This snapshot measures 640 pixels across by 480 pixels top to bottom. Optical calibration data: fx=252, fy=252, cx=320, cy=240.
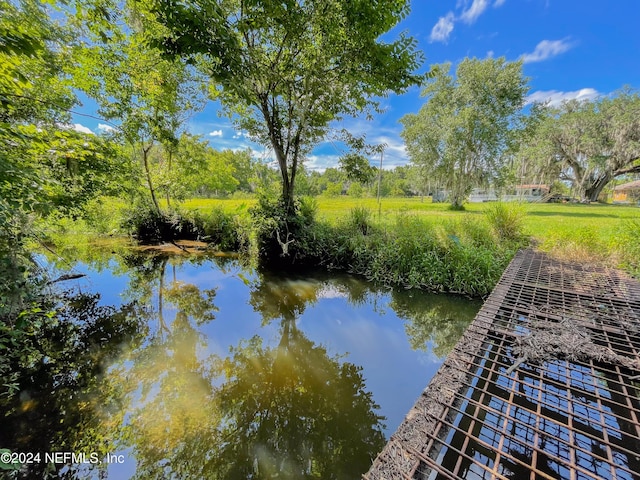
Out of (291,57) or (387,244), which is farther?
(387,244)

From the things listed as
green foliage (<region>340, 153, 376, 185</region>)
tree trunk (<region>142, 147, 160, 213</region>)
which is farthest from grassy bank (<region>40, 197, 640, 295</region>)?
tree trunk (<region>142, 147, 160, 213</region>)

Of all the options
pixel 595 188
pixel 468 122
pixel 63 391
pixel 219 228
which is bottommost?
pixel 63 391

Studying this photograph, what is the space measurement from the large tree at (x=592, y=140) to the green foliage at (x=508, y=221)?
1725 centimetres

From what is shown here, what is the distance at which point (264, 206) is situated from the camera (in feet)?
21.0

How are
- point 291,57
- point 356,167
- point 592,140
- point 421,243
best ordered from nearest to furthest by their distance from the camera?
point 291,57 < point 421,243 < point 356,167 < point 592,140

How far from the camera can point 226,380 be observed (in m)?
2.54

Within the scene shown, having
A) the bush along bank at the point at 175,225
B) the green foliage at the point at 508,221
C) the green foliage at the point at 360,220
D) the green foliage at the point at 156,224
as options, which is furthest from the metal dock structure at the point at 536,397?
the green foliage at the point at 156,224

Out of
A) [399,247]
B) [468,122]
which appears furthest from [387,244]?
[468,122]

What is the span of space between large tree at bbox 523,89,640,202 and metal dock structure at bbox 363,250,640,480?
2116 centimetres

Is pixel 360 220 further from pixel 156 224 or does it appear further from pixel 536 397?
pixel 156 224

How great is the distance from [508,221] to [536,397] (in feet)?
16.9

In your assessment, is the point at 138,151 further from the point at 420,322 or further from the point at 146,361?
the point at 420,322

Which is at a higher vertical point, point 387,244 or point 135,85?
point 135,85

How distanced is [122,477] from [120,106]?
8.30 m
